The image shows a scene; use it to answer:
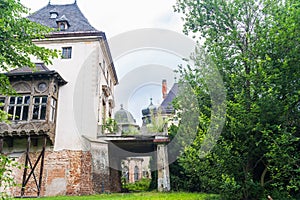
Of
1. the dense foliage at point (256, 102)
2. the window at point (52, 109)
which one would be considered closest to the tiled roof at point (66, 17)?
the window at point (52, 109)

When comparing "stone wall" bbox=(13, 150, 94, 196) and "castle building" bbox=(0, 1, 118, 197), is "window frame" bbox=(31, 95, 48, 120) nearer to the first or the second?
"castle building" bbox=(0, 1, 118, 197)

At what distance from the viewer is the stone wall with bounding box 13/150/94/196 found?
15109 mm

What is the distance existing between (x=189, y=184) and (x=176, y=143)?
2.53m

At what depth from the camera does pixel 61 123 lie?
16.3m

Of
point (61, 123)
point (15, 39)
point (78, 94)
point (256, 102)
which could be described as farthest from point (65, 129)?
point (256, 102)

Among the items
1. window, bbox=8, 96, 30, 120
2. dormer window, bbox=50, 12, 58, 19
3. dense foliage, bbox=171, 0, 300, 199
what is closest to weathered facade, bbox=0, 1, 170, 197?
window, bbox=8, 96, 30, 120

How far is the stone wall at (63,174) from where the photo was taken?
595 inches

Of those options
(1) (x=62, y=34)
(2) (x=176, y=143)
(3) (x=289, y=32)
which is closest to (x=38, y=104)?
(1) (x=62, y=34)

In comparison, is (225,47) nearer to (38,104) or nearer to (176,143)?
(176,143)

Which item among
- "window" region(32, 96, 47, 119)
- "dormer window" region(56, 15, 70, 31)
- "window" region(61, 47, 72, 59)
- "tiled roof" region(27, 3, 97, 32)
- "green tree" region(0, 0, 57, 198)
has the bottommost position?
"green tree" region(0, 0, 57, 198)

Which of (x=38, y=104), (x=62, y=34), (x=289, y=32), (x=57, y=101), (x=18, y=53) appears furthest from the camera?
(x=62, y=34)

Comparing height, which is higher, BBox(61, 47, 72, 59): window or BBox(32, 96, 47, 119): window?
BBox(61, 47, 72, 59): window

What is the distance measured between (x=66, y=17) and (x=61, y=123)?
328 inches

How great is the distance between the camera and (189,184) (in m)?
15.7
